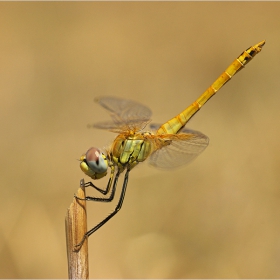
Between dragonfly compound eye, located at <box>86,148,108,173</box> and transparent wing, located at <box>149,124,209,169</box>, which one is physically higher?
dragonfly compound eye, located at <box>86,148,108,173</box>

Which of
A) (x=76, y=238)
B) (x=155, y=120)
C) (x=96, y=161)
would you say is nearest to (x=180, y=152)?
(x=96, y=161)

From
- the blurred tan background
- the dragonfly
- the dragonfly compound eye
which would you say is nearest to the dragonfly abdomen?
the dragonfly

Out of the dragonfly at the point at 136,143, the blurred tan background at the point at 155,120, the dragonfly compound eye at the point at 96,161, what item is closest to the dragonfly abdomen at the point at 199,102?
the dragonfly at the point at 136,143

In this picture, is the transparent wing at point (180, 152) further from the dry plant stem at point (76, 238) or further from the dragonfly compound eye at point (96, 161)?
the dry plant stem at point (76, 238)

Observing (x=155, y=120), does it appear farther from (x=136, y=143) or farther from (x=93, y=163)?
(x=93, y=163)

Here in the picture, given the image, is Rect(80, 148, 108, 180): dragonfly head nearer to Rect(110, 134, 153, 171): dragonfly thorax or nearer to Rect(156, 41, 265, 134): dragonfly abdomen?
Rect(110, 134, 153, 171): dragonfly thorax

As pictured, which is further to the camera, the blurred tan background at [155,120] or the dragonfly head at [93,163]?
the blurred tan background at [155,120]
